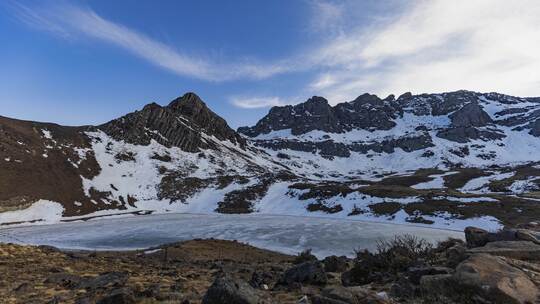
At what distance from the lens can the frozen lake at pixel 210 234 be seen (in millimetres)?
42500

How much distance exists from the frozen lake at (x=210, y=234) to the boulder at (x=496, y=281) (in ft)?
90.8

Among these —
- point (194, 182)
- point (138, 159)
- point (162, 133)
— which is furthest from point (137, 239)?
point (162, 133)

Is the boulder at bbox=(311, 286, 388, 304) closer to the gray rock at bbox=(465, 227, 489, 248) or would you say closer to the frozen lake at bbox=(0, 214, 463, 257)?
the gray rock at bbox=(465, 227, 489, 248)

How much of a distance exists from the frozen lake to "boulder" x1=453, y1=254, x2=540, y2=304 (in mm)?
27679

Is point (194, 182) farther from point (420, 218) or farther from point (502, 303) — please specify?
point (502, 303)

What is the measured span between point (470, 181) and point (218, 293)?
408 ft

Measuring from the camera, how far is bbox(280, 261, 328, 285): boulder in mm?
15750

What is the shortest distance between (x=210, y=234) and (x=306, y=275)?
3859 cm

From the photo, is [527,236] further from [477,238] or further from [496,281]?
[496,281]

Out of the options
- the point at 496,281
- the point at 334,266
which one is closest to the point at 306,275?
the point at 334,266

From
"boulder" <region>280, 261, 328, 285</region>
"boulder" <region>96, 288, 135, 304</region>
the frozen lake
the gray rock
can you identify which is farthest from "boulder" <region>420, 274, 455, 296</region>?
the frozen lake

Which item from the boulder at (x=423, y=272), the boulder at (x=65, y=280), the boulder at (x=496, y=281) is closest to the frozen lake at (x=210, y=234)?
the boulder at (x=65, y=280)

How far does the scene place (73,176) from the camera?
8919cm

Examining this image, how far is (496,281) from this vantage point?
28.8 feet
